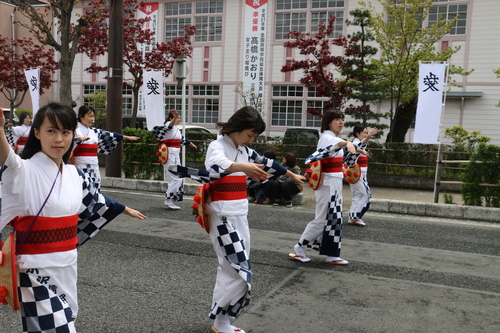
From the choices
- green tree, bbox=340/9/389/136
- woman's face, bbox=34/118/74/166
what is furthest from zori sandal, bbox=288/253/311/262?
green tree, bbox=340/9/389/136

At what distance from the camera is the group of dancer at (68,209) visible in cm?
246

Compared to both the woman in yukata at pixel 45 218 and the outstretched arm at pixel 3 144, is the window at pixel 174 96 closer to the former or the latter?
the woman in yukata at pixel 45 218

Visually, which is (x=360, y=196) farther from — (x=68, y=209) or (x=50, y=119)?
(x=50, y=119)

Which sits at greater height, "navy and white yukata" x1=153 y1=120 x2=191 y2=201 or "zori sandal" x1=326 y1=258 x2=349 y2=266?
"navy and white yukata" x1=153 y1=120 x2=191 y2=201

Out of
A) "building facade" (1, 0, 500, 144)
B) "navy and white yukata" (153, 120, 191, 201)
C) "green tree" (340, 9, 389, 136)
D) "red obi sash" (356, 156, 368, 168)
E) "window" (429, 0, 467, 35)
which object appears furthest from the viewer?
"window" (429, 0, 467, 35)

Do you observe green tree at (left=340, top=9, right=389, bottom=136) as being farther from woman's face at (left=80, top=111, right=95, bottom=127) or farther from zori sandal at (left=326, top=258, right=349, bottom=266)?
zori sandal at (left=326, top=258, right=349, bottom=266)

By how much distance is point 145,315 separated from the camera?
393 centimetres

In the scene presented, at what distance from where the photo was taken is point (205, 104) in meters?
24.4

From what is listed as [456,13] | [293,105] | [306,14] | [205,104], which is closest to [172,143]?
[293,105]

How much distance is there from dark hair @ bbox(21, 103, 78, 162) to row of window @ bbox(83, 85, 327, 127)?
19.4m

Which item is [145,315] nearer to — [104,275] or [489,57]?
[104,275]

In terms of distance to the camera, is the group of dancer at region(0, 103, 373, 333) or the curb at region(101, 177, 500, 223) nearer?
the group of dancer at region(0, 103, 373, 333)

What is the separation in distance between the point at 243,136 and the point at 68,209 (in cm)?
149

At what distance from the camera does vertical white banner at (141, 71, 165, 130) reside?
35.2 feet
